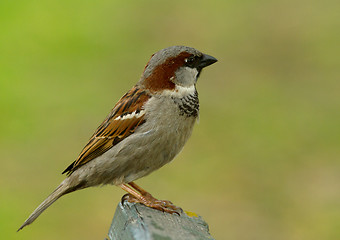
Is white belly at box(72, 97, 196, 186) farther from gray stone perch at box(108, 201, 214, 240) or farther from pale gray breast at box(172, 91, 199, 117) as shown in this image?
→ gray stone perch at box(108, 201, 214, 240)

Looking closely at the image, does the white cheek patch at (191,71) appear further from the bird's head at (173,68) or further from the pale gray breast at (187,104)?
the pale gray breast at (187,104)

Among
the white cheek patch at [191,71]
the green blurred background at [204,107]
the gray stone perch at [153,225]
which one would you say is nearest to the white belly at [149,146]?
the white cheek patch at [191,71]

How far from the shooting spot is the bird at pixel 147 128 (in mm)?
3353

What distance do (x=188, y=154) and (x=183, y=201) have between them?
2.98 ft

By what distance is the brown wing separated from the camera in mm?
3412

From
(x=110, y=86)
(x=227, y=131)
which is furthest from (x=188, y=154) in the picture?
(x=110, y=86)

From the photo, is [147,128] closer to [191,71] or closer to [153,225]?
[191,71]

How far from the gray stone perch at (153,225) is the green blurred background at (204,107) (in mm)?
3364

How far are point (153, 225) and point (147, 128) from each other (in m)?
1.19

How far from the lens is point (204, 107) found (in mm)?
7832

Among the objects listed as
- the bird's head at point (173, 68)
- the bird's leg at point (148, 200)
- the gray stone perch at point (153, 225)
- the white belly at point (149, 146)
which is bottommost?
the gray stone perch at point (153, 225)

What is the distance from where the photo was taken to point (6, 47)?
9.41 m

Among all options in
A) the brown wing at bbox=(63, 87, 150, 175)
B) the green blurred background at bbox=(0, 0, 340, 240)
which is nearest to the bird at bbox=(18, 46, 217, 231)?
the brown wing at bbox=(63, 87, 150, 175)

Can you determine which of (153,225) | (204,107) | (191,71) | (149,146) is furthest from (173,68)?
(204,107)
